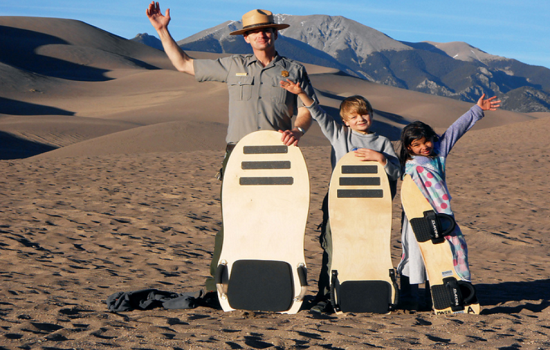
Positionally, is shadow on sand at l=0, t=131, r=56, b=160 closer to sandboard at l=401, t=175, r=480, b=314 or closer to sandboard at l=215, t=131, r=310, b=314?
sandboard at l=215, t=131, r=310, b=314

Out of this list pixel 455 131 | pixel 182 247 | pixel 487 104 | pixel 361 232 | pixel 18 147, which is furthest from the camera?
pixel 18 147

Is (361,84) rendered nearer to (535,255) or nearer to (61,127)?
(61,127)

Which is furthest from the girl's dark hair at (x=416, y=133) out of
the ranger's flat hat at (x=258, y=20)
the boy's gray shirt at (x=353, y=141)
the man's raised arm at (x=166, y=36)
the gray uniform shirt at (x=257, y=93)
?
the man's raised arm at (x=166, y=36)

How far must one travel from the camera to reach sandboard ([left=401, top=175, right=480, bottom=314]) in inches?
133

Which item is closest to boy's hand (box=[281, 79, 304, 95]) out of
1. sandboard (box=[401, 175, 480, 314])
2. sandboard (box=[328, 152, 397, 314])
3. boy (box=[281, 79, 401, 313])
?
boy (box=[281, 79, 401, 313])

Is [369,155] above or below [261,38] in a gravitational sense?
below

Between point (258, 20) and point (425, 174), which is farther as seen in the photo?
point (425, 174)

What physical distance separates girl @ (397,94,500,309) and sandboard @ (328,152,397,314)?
0.26 m

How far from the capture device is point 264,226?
346 cm

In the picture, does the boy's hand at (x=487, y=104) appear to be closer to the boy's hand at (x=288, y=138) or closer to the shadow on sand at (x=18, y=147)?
the boy's hand at (x=288, y=138)

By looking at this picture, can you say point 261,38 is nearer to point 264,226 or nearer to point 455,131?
point 264,226

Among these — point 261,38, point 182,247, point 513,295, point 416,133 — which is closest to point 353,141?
point 416,133

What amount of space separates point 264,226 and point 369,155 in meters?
0.78

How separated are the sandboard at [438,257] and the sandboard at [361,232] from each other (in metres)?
0.17
